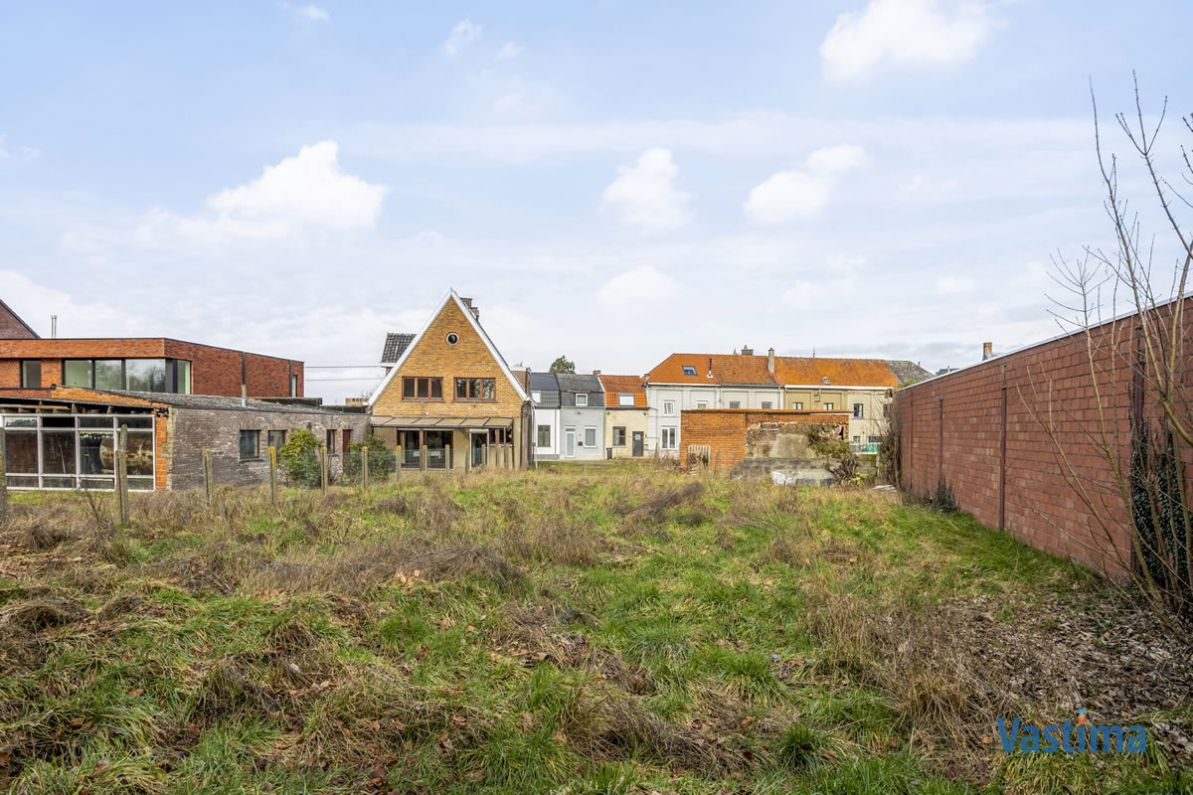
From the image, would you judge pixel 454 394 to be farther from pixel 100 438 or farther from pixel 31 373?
pixel 31 373

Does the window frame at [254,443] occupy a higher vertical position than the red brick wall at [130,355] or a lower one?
lower

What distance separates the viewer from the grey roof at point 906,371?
174 ft

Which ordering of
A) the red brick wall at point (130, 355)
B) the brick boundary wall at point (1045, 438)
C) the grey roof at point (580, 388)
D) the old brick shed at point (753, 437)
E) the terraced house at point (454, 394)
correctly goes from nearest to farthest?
the brick boundary wall at point (1045, 438) → the old brick shed at point (753, 437) → the red brick wall at point (130, 355) → the terraced house at point (454, 394) → the grey roof at point (580, 388)

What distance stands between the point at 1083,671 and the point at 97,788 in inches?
252

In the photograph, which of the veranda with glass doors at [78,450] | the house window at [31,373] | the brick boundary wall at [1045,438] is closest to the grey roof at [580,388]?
the veranda with glass doors at [78,450]

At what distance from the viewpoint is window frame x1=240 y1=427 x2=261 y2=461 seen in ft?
78.6

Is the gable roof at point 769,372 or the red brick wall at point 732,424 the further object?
the gable roof at point 769,372

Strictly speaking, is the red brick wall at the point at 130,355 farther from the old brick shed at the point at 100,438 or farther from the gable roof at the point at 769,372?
the gable roof at the point at 769,372

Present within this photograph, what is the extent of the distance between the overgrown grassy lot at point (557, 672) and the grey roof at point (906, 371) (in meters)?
47.5

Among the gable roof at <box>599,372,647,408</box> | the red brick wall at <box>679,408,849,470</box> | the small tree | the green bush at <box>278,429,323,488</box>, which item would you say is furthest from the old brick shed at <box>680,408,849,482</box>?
the small tree

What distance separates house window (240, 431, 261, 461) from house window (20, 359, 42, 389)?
14.9 meters

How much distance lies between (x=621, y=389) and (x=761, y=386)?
9.66 metres

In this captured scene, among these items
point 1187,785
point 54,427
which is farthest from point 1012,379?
point 54,427

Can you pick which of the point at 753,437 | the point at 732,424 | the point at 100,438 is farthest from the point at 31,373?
the point at 753,437
